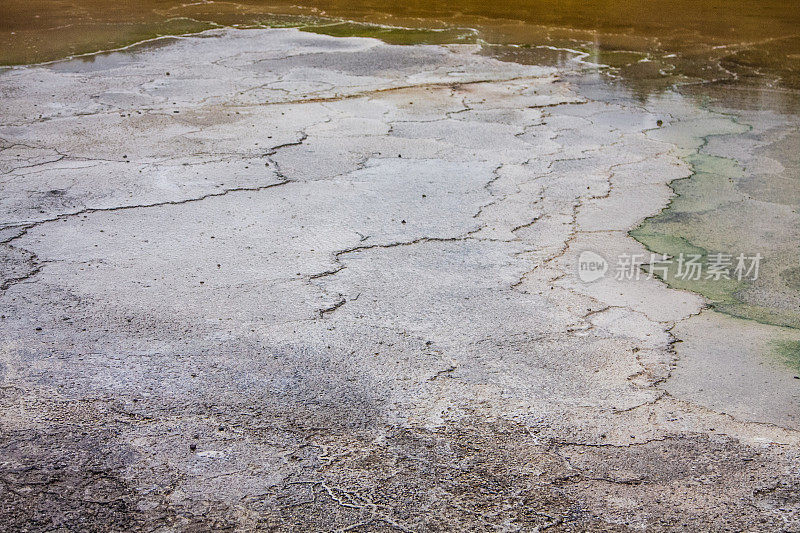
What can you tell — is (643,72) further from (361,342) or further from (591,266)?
(361,342)

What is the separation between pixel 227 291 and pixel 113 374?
0.95m

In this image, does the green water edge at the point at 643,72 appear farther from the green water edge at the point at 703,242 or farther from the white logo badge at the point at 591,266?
the white logo badge at the point at 591,266

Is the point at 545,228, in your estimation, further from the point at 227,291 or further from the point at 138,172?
the point at 138,172

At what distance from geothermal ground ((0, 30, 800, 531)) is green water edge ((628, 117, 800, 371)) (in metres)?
0.12

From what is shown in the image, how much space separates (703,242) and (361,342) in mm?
2428

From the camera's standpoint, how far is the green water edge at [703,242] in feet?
13.7

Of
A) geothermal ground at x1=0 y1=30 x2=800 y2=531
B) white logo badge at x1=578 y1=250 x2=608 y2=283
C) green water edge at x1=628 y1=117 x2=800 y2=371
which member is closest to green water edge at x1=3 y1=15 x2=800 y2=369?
green water edge at x1=628 y1=117 x2=800 y2=371

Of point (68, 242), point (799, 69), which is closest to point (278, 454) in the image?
point (68, 242)

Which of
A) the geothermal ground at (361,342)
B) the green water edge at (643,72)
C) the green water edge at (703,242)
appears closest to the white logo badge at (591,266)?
the geothermal ground at (361,342)

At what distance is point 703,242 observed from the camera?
507 cm

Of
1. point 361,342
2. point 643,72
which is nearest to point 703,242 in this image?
point 361,342

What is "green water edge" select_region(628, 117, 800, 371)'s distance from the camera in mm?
4164

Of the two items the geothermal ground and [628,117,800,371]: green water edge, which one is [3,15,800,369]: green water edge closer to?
[628,117,800,371]: green water edge

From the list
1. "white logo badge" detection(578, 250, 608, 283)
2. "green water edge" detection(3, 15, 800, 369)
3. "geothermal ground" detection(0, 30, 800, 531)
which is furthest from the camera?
"white logo badge" detection(578, 250, 608, 283)
